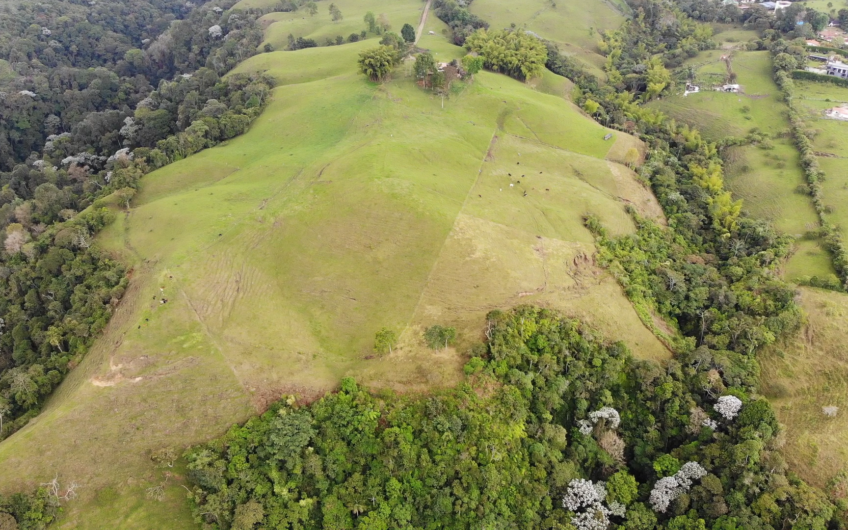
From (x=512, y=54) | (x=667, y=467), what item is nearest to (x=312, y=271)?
(x=667, y=467)

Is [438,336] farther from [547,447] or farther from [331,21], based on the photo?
[331,21]

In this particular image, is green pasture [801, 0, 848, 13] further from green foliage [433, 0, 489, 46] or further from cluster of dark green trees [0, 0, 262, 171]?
cluster of dark green trees [0, 0, 262, 171]

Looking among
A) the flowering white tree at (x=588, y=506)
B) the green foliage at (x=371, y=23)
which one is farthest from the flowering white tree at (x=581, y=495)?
the green foliage at (x=371, y=23)

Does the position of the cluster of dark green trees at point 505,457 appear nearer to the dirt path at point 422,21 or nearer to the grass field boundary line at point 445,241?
the grass field boundary line at point 445,241

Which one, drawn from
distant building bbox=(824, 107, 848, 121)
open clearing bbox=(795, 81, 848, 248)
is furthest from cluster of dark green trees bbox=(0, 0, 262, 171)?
distant building bbox=(824, 107, 848, 121)

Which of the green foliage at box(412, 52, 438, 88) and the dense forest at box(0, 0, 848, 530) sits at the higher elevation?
the green foliage at box(412, 52, 438, 88)

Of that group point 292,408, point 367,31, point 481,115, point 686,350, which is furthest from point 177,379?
point 367,31
